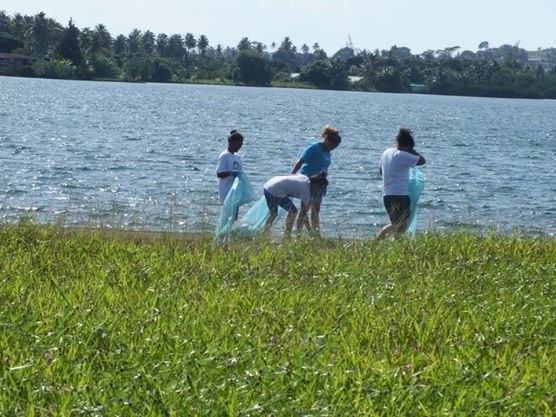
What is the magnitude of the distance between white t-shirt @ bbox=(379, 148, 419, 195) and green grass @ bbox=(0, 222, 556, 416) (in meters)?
2.05

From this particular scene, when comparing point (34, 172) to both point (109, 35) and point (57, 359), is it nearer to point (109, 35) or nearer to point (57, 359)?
point (57, 359)

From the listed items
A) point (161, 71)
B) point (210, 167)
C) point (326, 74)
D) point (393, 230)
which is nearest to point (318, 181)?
point (393, 230)

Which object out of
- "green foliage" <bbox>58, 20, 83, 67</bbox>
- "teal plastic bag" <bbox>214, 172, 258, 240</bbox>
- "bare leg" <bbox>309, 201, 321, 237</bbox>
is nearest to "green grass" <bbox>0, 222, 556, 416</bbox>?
"teal plastic bag" <bbox>214, 172, 258, 240</bbox>

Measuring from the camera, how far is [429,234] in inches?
456

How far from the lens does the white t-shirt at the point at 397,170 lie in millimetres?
12555

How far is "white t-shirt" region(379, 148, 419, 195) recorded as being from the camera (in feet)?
41.2

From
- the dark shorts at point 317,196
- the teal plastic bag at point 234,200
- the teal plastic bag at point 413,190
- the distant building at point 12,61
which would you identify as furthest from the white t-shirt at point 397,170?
the distant building at point 12,61

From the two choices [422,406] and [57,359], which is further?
[57,359]

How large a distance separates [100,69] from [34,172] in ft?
407

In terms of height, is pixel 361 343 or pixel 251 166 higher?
pixel 361 343

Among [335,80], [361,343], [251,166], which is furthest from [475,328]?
[335,80]

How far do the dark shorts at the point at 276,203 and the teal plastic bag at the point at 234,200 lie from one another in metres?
0.27

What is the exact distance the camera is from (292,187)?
1254 cm

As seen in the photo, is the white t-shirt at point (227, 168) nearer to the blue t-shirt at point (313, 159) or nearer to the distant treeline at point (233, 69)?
the blue t-shirt at point (313, 159)
